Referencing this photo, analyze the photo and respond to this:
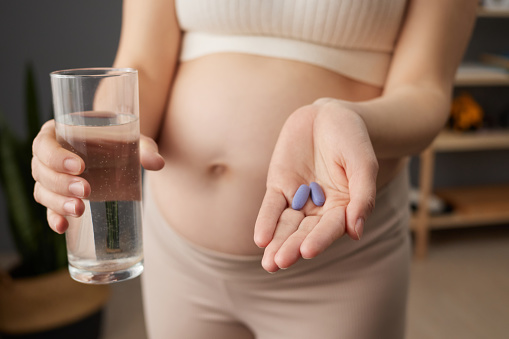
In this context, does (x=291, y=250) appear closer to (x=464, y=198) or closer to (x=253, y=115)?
(x=253, y=115)

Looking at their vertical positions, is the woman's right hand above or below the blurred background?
above

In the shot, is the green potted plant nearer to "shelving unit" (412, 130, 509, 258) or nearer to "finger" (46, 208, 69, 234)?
"finger" (46, 208, 69, 234)

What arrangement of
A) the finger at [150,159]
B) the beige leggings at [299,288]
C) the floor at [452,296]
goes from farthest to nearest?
1. the floor at [452,296]
2. the beige leggings at [299,288]
3. the finger at [150,159]

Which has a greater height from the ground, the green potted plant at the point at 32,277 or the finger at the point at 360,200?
the finger at the point at 360,200

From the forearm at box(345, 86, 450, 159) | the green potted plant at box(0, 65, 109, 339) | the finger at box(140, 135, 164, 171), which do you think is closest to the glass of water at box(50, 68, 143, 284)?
the finger at box(140, 135, 164, 171)

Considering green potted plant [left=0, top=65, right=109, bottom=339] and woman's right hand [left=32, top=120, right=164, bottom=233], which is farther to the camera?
green potted plant [left=0, top=65, right=109, bottom=339]

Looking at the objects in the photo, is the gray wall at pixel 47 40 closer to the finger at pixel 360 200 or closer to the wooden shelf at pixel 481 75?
the wooden shelf at pixel 481 75

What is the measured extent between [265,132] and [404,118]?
21 centimetres

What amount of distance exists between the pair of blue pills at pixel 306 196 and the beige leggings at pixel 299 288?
0.18 meters

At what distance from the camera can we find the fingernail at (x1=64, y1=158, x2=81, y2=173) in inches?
23.3

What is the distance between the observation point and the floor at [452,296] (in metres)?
2.17

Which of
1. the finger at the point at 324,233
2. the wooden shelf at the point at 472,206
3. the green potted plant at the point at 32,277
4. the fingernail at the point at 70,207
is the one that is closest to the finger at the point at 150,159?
the fingernail at the point at 70,207

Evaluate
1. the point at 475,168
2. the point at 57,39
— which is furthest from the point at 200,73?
the point at 475,168

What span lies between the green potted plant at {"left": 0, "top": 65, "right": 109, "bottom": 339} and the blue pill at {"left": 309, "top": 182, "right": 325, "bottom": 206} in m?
1.39
